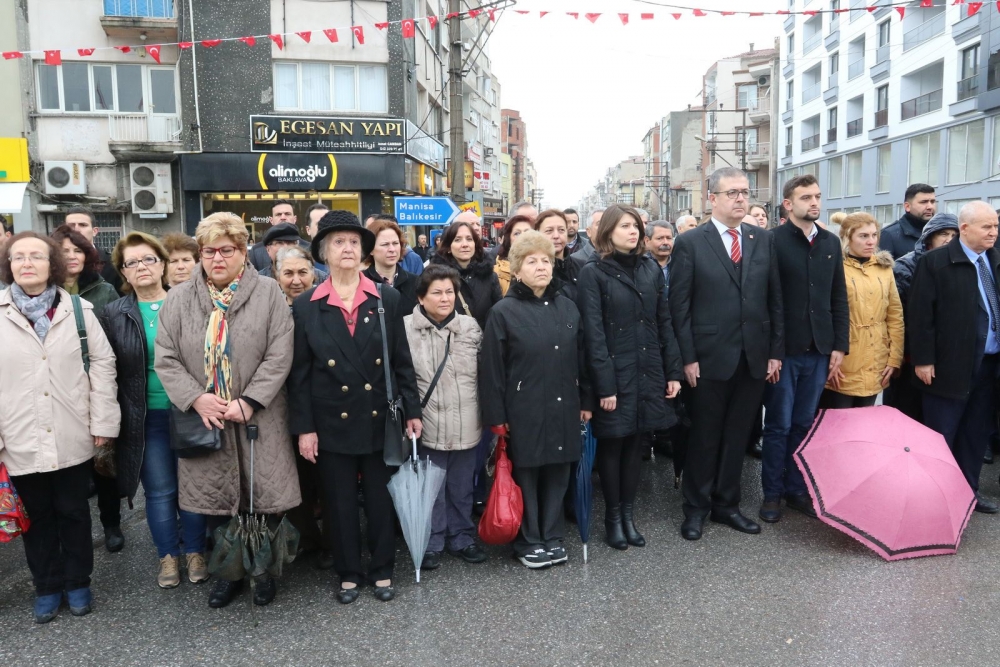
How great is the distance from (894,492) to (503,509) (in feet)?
7.66

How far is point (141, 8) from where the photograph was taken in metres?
18.6

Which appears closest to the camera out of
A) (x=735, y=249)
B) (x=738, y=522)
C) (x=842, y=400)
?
(x=735, y=249)

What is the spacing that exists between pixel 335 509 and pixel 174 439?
943 millimetres

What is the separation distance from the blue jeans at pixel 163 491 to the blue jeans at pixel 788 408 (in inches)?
150

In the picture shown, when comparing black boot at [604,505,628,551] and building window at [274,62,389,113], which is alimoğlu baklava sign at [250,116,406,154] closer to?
building window at [274,62,389,113]

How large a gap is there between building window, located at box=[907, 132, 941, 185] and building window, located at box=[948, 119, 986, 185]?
0.95 m

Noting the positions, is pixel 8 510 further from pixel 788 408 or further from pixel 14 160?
pixel 14 160

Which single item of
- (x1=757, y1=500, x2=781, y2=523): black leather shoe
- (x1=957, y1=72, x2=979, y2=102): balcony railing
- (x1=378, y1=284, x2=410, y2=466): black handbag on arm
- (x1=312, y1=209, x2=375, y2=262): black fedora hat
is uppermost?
(x1=957, y1=72, x2=979, y2=102): balcony railing

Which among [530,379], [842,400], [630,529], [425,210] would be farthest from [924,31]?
[530,379]

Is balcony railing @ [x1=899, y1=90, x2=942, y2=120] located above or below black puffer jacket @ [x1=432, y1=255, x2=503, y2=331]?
above

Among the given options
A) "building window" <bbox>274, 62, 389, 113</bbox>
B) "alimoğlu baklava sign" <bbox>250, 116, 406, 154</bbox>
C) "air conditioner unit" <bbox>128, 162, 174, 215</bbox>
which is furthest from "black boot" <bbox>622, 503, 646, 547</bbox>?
"air conditioner unit" <bbox>128, 162, 174, 215</bbox>

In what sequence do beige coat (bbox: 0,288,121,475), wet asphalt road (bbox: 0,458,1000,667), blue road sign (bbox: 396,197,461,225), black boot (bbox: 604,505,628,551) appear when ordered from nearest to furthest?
wet asphalt road (bbox: 0,458,1000,667), beige coat (bbox: 0,288,121,475), black boot (bbox: 604,505,628,551), blue road sign (bbox: 396,197,461,225)

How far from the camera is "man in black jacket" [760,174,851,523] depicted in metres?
→ 5.04

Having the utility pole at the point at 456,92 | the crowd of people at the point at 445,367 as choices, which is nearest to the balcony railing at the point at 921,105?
the utility pole at the point at 456,92
